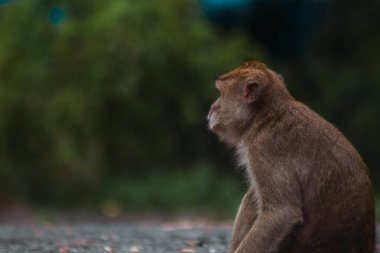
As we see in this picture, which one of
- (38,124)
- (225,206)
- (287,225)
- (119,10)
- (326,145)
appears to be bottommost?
(287,225)

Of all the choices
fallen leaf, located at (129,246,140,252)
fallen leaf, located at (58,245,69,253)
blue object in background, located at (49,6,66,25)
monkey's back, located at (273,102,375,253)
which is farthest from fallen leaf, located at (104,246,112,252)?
blue object in background, located at (49,6,66,25)

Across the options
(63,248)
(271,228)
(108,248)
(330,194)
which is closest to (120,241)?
(108,248)

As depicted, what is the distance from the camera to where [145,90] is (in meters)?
16.4

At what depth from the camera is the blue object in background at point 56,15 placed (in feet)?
54.1

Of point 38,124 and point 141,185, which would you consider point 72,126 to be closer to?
point 38,124

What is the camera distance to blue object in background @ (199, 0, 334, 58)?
1911 cm

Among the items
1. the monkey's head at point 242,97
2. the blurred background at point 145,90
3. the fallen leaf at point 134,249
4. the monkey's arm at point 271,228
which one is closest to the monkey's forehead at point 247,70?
the monkey's head at point 242,97

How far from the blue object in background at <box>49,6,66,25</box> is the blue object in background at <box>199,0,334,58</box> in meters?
3.20

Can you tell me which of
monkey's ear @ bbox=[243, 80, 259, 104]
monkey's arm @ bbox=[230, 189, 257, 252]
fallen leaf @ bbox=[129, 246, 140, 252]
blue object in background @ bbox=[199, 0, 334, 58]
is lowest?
monkey's arm @ bbox=[230, 189, 257, 252]

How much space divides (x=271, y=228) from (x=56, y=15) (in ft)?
35.6

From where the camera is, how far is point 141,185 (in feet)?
58.0

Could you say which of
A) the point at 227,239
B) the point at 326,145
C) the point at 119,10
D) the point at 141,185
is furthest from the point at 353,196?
the point at 141,185

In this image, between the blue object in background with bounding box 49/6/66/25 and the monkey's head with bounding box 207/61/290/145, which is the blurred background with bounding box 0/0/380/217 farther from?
the monkey's head with bounding box 207/61/290/145

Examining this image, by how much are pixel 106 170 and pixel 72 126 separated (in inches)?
75.6
